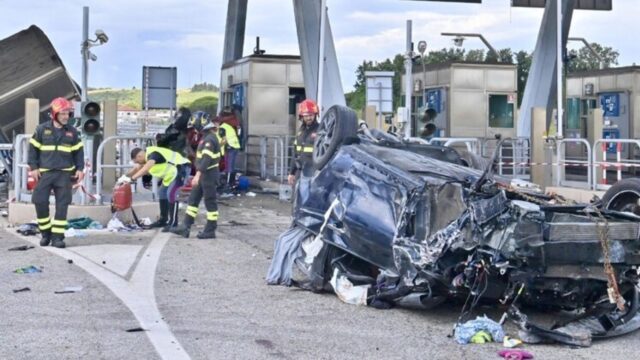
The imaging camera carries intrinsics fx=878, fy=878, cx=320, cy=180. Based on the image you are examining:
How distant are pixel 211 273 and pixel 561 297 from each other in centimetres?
398

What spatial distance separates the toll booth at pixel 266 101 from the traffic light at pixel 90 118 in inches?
326


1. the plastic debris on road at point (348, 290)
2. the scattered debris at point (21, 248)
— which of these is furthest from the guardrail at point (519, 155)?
the plastic debris on road at point (348, 290)

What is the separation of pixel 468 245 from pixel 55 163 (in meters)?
6.14

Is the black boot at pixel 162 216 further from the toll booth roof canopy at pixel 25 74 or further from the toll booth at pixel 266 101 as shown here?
the toll booth at pixel 266 101

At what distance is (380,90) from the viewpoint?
16688 mm

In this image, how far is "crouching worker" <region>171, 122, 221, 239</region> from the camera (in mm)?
11930

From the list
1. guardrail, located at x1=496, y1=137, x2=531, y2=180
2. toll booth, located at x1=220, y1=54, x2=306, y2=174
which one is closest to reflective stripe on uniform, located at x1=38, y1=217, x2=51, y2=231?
toll booth, located at x1=220, y1=54, x2=306, y2=174

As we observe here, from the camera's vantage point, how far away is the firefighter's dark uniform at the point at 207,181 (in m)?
11.9

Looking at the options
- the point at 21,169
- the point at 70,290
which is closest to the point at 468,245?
the point at 70,290

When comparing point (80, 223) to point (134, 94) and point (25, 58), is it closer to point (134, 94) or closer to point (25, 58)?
point (25, 58)

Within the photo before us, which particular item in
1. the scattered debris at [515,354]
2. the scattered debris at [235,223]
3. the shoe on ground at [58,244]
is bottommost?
the scattered debris at [515,354]

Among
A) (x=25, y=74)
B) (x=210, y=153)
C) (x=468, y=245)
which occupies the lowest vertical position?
(x=468, y=245)

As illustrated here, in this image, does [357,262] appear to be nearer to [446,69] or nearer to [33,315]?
[33,315]

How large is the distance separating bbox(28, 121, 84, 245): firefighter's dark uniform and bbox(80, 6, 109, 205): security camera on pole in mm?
1769
